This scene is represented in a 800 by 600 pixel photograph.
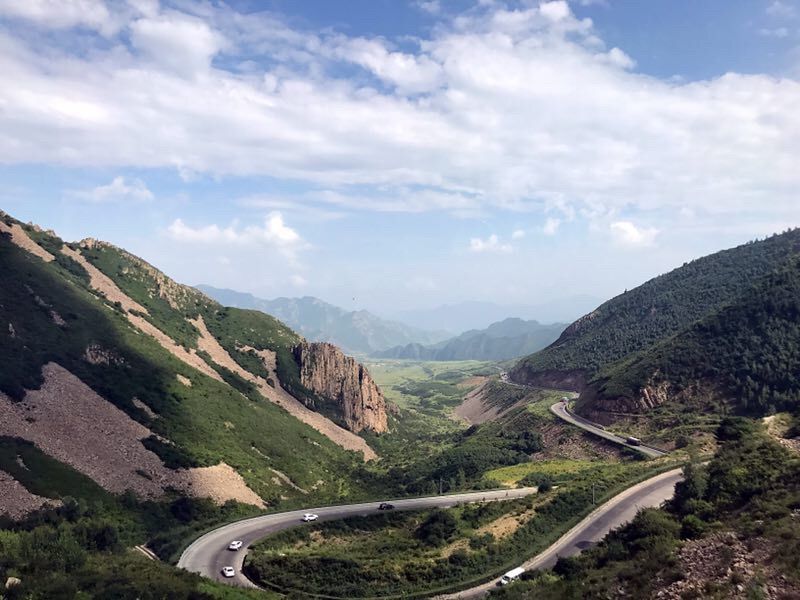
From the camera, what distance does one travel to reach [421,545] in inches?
1865

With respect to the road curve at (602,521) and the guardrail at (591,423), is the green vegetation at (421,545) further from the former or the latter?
the guardrail at (591,423)

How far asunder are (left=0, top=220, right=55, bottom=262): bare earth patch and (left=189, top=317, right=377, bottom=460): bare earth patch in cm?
3330

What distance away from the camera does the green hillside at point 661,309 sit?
15275cm

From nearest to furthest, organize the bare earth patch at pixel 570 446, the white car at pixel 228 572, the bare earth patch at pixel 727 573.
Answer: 1. the bare earth patch at pixel 727 573
2. the white car at pixel 228 572
3. the bare earth patch at pixel 570 446

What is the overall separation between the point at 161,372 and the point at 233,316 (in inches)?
2182

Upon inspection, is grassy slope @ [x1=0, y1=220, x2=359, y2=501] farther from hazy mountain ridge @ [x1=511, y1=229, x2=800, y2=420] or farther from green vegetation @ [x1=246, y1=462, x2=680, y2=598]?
hazy mountain ridge @ [x1=511, y1=229, x2=800, y2=420]

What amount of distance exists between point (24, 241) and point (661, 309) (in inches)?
6843

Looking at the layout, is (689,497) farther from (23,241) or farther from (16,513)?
(23,241)

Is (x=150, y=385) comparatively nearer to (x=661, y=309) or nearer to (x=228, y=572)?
(x=228, y=572)

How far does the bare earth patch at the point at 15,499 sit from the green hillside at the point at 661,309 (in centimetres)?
13368

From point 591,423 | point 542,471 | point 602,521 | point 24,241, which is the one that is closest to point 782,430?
point 602,521

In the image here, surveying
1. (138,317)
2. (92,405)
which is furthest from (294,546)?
(138,317)

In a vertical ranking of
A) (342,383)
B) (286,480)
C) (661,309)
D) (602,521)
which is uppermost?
(661,309)

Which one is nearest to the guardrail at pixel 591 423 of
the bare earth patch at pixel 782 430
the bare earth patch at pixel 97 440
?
the bare earth patch at pixel 782 430
